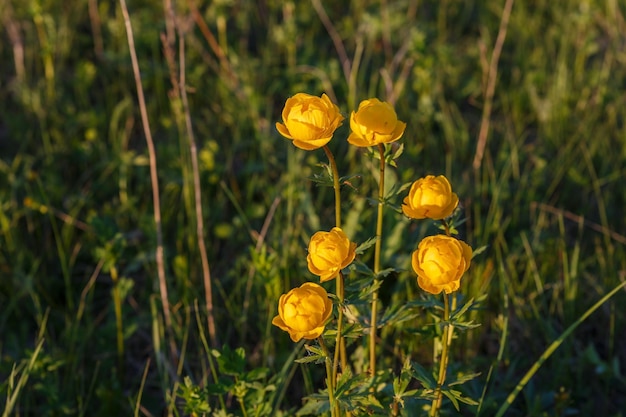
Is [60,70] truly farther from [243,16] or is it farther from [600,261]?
[600,261]

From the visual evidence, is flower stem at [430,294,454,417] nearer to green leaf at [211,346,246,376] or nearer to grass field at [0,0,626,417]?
grass field at [0,0,626,417]

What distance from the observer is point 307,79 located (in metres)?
3.34

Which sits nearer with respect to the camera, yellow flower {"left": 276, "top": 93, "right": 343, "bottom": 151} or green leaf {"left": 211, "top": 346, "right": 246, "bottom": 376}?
yellow flower {"left": 276, "top": 93, "right": 343, "bottom": 151}

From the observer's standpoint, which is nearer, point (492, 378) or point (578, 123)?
point (492, 378)

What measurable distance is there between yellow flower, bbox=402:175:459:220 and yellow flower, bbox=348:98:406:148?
104 mm

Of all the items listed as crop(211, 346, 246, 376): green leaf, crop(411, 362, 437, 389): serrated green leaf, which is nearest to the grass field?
crop(211, 346, 246, 376): green leaf

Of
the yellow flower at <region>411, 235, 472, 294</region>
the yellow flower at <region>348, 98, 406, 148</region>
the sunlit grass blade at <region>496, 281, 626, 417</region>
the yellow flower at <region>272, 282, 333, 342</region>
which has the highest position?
the yellow flower at <region>348, 98, 406, 148</region>

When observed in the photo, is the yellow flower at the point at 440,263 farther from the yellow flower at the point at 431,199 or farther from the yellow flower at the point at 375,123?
the yellow flower at the point at 375,123

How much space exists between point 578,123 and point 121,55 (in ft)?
6.44

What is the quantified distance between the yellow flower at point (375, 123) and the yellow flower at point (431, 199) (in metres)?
0.10

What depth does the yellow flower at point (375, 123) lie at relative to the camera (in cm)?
137

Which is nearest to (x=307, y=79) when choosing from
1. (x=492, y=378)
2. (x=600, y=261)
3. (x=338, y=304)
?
(x=600, y=261)

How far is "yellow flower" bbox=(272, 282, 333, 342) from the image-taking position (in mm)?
1297

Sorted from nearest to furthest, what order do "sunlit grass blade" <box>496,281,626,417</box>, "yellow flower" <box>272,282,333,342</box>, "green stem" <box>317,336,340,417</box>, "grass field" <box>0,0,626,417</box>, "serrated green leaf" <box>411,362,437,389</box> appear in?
"yellow flower" <box>272,282,333,342</box> → "green stem" <box>317,336,340,417</box> → "serrated green leaf" <box>411,362,437,389</box> → "sunlit grass blade" <box>496,281,626,417</box> → "grass field" <box>0,0,626,417</box>
